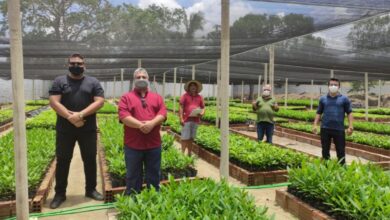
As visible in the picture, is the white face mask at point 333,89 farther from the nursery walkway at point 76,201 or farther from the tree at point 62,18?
the tree at point 62,18

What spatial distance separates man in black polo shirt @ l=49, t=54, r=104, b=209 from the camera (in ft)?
14.8

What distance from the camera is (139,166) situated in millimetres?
4270

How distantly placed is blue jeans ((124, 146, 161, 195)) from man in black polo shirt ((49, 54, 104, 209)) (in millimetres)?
737

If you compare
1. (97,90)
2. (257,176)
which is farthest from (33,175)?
(257,176)

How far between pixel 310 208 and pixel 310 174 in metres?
0.46

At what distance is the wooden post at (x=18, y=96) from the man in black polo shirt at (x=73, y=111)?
1.29m

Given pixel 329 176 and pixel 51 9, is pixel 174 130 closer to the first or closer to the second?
pixel 51 9

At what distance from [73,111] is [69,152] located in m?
0.53

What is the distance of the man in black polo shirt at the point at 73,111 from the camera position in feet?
14.8

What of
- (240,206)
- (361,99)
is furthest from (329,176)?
(361,99)

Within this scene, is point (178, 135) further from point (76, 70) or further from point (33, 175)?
point (76, 70)

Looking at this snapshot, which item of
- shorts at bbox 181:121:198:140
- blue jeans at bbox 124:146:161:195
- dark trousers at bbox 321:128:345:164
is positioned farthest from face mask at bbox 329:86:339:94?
blue jeans at bbox 124:146:161:195

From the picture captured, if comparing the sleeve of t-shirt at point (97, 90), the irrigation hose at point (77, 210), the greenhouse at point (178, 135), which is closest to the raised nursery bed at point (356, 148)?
the greenhouse at point (178, 135)

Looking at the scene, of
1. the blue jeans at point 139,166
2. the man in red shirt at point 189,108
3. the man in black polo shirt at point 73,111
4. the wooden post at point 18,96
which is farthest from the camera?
the man in red shirt at point 189,108
